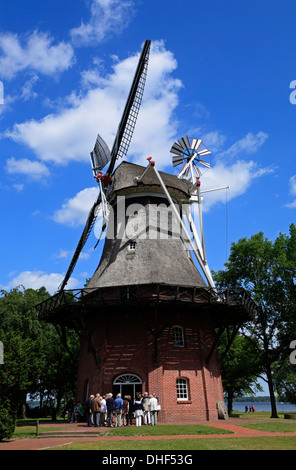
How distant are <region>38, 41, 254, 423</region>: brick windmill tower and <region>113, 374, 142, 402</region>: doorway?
0.16ft

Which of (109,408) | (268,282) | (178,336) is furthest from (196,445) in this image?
(268,282)

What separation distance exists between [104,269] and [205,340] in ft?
23.5

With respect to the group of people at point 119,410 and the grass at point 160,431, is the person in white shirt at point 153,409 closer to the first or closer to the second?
the group of people at point 119,410

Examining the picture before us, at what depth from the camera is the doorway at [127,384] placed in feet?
66.5

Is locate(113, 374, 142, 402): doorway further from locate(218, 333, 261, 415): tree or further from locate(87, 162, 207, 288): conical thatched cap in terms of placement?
locate(218, 333, 261, 415): tree

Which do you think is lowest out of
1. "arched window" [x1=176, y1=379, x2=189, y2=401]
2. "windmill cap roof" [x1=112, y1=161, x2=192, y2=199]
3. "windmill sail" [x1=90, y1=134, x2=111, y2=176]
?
"arched window" [x1=176, y1=379, x2=189, y2=401]

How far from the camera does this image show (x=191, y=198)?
87.9ft

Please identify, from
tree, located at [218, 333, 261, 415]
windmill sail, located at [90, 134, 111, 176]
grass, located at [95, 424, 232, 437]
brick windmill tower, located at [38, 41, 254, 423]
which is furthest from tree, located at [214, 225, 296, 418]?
grass, located at [95, 424, 232, 437]

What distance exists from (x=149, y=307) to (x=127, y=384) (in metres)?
4.14

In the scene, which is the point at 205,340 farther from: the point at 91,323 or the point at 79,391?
the point at 79,391

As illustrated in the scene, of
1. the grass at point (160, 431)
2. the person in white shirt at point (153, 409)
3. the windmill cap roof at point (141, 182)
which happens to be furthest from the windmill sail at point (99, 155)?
the grass at point (160, 431)

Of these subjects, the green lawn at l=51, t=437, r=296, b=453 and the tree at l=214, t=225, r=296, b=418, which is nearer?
the green lawn at l=51, t=437, r=296, b=453

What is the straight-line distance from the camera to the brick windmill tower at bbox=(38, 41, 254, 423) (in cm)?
2011
